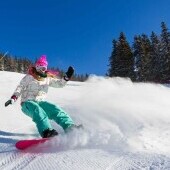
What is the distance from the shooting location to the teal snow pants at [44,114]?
6.32 meters

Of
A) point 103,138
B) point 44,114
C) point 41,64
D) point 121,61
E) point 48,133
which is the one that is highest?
point 121,61

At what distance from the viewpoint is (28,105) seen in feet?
22.7

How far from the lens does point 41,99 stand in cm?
744

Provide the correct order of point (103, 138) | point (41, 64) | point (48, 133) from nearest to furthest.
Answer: point (103, 138) < point (48, 133) < point (41, 64)

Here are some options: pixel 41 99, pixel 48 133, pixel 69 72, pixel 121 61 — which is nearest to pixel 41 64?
pixel 69 72

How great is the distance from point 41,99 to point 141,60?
40471 millimetres

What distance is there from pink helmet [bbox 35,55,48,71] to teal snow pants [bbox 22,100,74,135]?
2.90ft

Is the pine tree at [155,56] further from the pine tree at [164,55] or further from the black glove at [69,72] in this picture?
the black glove at [69,72]

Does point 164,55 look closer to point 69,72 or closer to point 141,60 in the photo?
point 141,60

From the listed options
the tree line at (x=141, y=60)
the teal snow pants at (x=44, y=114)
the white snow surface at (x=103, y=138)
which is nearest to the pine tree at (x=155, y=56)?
the tree line at (x=141, y=60)

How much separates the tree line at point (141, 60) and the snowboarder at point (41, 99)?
3830 cm

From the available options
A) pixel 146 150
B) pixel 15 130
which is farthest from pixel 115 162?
pixel 15 130

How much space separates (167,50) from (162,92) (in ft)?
122

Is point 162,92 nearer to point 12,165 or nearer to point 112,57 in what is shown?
point 12,165
